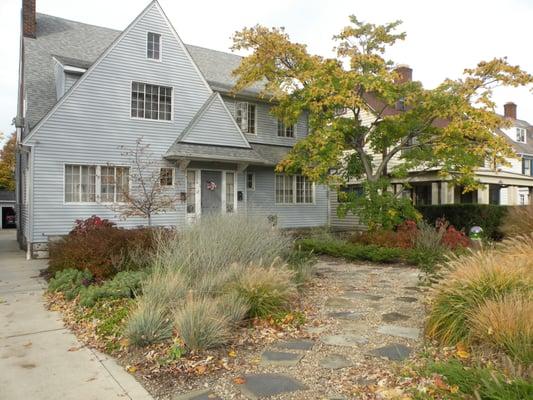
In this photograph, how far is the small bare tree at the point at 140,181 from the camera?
45.4ft

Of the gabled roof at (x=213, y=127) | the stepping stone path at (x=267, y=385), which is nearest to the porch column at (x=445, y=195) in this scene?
the gabled roof at (x=213, y=127)

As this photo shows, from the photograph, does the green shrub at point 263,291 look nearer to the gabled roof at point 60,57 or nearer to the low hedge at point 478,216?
the gabled roof at point 60,57

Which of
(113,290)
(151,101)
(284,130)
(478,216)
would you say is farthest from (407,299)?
(478,216)

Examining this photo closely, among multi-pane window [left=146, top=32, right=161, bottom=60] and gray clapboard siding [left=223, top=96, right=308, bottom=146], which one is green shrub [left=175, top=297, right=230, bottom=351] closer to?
multi-pane window [left=146, top=32, right=161, bottom=60]

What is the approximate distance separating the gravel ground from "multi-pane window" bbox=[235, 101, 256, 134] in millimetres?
11235

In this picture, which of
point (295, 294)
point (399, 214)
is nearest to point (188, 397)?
point (295, 294)

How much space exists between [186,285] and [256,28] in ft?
37.8

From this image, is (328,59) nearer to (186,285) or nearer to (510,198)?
(186,285)

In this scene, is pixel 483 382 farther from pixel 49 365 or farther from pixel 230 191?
pixel 230 191

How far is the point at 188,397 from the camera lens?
3.69 metres

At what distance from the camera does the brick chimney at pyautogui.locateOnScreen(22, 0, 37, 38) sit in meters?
17.4

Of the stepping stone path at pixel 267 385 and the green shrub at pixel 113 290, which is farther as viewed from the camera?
the green shrub at pixel 113 290

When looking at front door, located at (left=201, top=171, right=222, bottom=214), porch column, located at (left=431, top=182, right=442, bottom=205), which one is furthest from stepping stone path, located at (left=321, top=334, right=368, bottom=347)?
porch column, located at (left=431, top=182, right=442, bottom=205)

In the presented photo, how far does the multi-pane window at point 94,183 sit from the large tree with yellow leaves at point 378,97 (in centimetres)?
551
